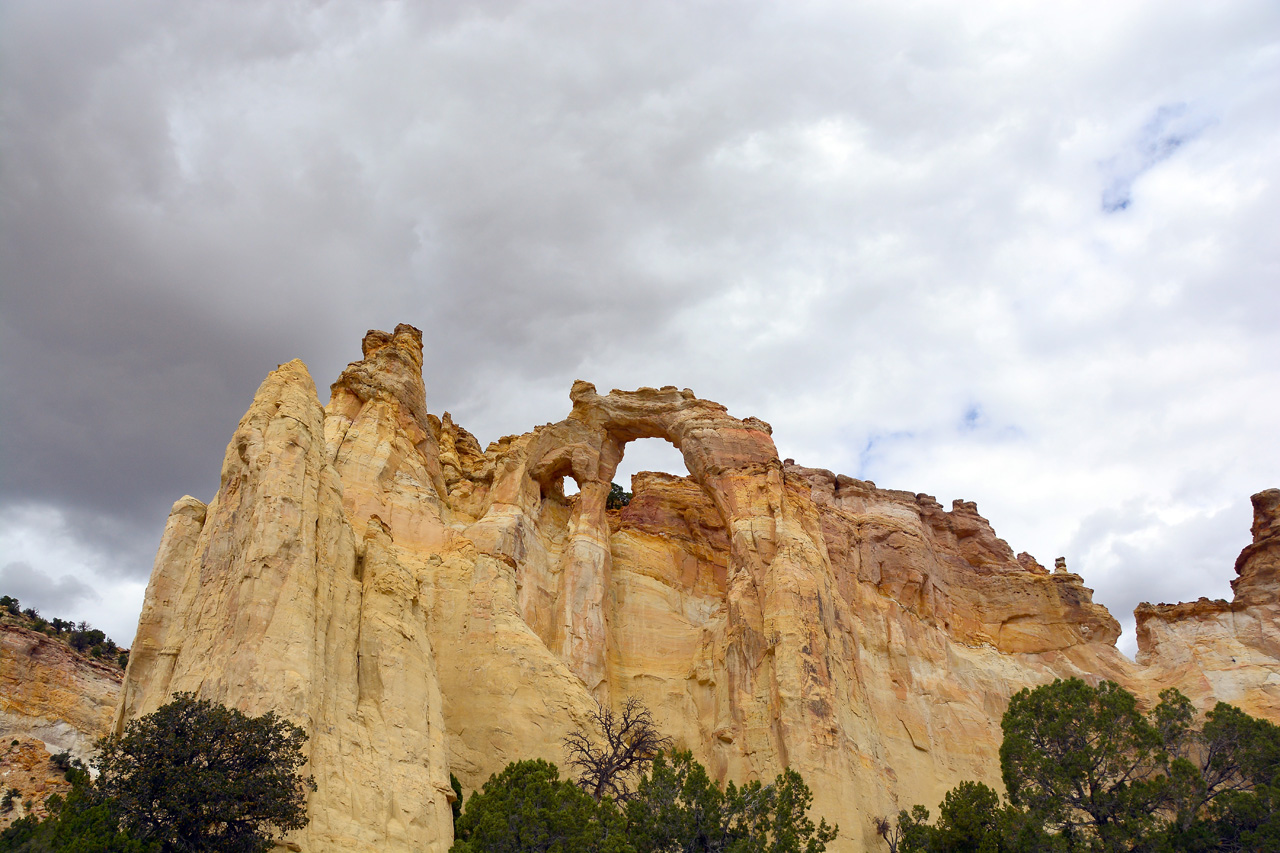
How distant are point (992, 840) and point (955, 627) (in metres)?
24.9

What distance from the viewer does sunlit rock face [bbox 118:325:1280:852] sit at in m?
20.8

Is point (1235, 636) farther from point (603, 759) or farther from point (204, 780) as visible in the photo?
point (204, 780)

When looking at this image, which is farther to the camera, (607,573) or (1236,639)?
(1236,639)

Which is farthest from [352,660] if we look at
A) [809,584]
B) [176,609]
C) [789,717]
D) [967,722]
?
[967,722]

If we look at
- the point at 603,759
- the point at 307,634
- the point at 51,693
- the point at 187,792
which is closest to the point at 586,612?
the point at 603,759

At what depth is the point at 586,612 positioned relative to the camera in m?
36.9

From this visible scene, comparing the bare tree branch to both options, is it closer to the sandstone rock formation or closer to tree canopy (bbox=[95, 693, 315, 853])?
tree canopy (bbox=[95, 693, 315, 853])

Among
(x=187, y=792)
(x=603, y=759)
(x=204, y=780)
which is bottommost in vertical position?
(x=187, y=792)

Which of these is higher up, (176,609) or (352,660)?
(176,609)

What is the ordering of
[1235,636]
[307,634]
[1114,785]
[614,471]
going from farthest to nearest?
[614,471] < [1235,636] < [1114,785] < [307,634]

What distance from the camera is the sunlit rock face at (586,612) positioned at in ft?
68.1

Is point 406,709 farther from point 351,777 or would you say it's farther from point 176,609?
point 176,609

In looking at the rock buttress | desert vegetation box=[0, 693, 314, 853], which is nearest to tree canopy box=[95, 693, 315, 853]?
desert vegetation box=[0, 693, 314, 853]

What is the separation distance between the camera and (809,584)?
3509cm
